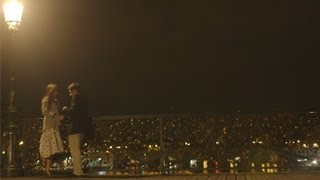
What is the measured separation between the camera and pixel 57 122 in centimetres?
1455

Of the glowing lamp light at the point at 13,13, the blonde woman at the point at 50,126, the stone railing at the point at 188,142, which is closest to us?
the blonde woman at the point at 50,126

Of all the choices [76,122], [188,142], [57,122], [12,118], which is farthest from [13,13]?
[188,142]

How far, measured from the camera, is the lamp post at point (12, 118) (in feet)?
49.3

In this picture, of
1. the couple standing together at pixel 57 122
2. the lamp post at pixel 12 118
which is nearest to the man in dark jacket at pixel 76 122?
the couple standing together at pixel 57 122

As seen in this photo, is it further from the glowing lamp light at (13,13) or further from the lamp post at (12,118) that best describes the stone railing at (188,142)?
the glowing lamp light at (13,13)

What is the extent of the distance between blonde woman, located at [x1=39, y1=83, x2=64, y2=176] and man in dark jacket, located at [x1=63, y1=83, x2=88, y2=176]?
32 cm

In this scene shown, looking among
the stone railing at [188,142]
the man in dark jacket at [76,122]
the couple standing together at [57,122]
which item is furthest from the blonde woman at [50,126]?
the stone railing at [188,142]

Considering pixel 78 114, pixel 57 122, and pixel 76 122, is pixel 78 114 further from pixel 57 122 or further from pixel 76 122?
pixel 57 122

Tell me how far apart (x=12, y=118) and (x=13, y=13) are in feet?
8.20

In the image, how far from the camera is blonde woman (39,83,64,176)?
46.6 feet

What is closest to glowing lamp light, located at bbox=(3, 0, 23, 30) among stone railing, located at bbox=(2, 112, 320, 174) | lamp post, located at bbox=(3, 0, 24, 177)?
lamp post, located at bbox=(3, 0, 24, 177)

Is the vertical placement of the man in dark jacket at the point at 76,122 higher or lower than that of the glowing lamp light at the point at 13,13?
lower

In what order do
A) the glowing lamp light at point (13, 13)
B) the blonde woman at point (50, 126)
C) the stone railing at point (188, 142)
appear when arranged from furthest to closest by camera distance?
the stone railing at point (188, 142) < the glowing lamp light at point (13, 13) < the blonde woman at point (50, 126)

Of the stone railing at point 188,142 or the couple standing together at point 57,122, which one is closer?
the couple standing together at point 57,122
